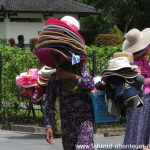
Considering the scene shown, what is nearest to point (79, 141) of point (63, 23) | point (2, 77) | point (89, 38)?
point (63, 23)

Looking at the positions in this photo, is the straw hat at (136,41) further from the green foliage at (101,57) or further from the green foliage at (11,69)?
the green foliage at (11,69)

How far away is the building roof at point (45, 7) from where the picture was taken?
4159 cm

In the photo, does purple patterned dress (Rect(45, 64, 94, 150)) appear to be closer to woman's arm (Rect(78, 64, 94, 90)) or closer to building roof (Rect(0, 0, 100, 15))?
woman's arm (Rect(78, 64, 94, 90))

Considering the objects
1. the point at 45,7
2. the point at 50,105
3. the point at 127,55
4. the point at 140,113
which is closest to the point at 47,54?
the point at 50,105

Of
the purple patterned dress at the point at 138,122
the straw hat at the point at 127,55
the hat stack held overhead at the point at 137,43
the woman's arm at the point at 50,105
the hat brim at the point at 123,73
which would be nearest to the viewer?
the woman's arm at the point at 50,105

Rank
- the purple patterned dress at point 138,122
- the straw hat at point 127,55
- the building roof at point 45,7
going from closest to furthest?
the straw hat at point 127,55, the purple patterned dress at point 138,122, the building roof at point 45,7

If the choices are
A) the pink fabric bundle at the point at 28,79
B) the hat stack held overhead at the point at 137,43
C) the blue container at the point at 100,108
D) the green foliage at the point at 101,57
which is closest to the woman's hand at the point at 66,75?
the blue container at the point at 100,108

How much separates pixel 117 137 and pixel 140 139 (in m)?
4.49

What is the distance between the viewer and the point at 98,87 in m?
6.54

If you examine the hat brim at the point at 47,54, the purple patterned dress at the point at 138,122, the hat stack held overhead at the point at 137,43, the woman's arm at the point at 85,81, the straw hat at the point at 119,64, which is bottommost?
the purple patterned dress at the point at 138,122

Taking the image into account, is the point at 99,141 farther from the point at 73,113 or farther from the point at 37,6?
the point at 37,6

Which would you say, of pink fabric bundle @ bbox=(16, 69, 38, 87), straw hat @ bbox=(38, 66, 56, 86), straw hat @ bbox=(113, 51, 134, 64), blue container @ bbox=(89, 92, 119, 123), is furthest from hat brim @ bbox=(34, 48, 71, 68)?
pink fabric bundle @ bbox=(16, 69, 38, 87)

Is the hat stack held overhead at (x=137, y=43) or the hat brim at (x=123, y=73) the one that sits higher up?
the hat stack held overhead at (x=137, y=43)

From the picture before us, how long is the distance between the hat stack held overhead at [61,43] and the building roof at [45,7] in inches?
1376
